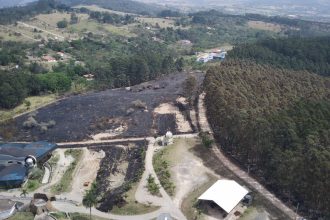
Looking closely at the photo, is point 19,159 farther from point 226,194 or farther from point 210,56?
point 210,56

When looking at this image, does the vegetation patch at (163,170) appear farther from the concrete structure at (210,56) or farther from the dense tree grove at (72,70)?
the concrete structure at (210,56)

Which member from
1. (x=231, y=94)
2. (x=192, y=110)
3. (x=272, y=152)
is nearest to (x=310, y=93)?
(x=231, y=94)

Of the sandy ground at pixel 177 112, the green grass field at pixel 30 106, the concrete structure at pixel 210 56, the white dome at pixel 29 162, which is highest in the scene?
the white dome at pixel 29 162

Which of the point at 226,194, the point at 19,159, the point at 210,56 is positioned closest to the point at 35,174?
the point at 19,159

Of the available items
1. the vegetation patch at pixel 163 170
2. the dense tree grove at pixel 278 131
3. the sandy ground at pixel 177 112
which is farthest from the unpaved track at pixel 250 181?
the vegetation patch at pixel 163 170

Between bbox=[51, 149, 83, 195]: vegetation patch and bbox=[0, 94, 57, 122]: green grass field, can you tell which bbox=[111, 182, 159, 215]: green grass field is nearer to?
bbox=[51, 149, 83, 195]: vegetation patch

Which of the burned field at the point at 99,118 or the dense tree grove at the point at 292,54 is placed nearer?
the burned field at the point at 99,118
